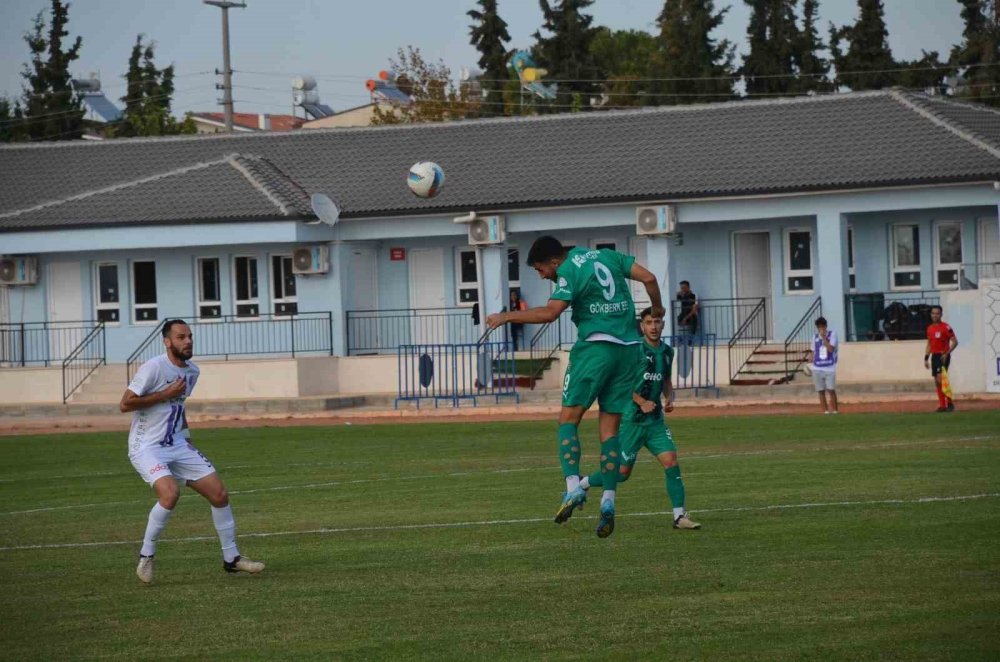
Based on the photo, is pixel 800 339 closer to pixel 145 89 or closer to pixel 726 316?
pixel 726 316

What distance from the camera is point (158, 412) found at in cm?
1197

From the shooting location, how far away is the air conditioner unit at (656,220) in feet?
128

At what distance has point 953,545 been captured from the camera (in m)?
11.6

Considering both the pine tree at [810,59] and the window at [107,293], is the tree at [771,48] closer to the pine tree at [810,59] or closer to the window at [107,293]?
the pine tree at [810,59]

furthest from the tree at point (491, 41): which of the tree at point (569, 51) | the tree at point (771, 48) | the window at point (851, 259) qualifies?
the window at point (851, 259)

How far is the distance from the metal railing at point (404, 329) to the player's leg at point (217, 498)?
99.0 feet

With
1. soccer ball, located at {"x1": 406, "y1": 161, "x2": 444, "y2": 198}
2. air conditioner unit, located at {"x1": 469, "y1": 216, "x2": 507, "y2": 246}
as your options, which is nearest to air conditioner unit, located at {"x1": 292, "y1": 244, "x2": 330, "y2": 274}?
air conditioner unit, located at {"x1": 469, "y1": 216, "x2": 507, "y2": 246}

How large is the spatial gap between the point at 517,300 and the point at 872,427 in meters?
18.0

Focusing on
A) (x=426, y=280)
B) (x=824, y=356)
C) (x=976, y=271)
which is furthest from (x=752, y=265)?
(x=824, y=356)

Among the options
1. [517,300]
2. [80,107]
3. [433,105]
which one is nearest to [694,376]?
[517,300]

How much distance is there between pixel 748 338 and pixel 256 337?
12543mm

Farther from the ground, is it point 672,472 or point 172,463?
point 172,463

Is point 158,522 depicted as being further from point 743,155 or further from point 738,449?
point 743,155

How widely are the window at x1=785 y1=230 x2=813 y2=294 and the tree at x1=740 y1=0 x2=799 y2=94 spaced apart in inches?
1204
